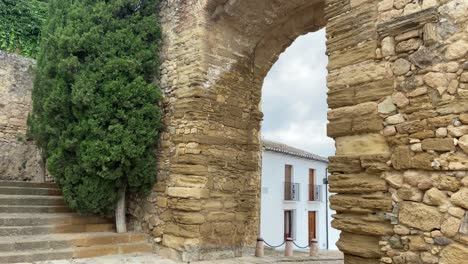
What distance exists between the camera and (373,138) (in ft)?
10.6

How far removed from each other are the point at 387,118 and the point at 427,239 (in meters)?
0.93

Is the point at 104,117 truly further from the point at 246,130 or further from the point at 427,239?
the point at 427,239

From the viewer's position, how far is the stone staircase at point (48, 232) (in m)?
4.67

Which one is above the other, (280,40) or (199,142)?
(280,40)

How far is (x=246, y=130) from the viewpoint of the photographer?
6027mm

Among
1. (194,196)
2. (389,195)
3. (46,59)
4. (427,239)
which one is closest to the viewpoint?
(427,239)

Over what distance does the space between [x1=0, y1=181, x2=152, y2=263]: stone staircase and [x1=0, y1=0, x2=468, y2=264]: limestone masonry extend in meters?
0.63

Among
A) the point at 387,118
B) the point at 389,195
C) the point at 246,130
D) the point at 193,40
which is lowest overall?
the point at 389,195

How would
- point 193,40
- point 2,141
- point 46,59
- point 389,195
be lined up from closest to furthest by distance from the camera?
1. point 389,195
2. point 193,40
3. point 46,59
4. point 2,141

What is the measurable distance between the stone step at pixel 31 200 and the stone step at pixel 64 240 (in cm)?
89

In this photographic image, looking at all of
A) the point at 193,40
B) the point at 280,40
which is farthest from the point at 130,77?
the point at 280,40

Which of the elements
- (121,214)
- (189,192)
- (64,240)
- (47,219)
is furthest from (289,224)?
(64,240)

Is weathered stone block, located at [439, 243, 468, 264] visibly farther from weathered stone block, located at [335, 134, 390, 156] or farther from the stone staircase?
the stone staircase

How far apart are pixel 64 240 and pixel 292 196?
12.2m
